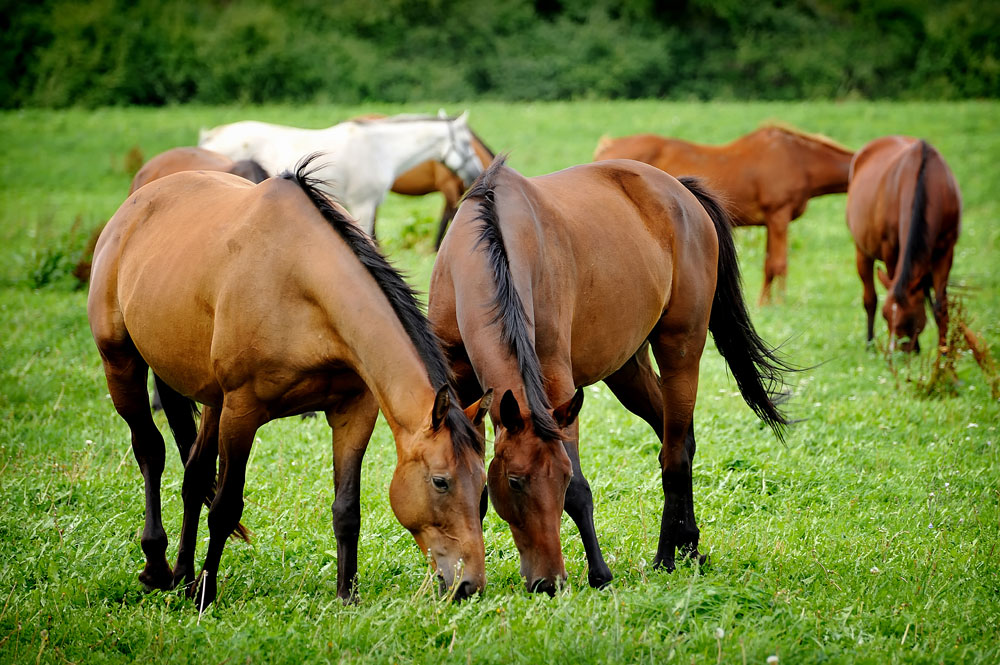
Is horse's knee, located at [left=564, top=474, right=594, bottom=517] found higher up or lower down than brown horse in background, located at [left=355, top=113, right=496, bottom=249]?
higher up

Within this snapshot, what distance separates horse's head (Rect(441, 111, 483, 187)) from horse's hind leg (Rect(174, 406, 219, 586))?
8384 millimetres

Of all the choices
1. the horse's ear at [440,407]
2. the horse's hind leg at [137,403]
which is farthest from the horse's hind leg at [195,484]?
the horse's ear at [440,407]

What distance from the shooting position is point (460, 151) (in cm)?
1205

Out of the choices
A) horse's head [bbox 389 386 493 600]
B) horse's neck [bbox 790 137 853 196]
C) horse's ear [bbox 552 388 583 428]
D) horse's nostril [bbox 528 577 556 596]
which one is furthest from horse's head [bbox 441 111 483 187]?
horse's nostril [bbox 528 577 556 596]

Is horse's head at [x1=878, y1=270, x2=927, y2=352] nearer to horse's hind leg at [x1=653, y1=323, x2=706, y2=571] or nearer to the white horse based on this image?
horse's hind leg at [x1=653, y1=323, x2=706, y2=571]

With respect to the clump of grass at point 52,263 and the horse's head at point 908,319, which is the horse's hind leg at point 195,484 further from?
the clump of grass at point 52,263

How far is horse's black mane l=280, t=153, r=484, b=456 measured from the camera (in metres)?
3.26

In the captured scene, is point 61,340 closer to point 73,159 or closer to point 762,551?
point 762,551

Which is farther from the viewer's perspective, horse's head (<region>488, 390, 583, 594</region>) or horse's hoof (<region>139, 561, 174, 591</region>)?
horse's hoof (<region>139, 561, 174, 591</region>)

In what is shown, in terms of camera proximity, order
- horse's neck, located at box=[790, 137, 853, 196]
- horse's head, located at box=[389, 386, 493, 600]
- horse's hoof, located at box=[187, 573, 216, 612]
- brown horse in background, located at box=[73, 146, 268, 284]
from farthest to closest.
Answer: horse's neck, located at box=[790, 137, 853, 196], brown horse in background, located at box=[73, 146, 268, 284], horse's hoof, located at box=[187, 573, 216, 612], horse's head, located at box=[389, 386, 493, 600]

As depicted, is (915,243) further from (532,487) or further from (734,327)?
(532,487)

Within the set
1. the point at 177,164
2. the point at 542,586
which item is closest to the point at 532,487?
the point at 542,586

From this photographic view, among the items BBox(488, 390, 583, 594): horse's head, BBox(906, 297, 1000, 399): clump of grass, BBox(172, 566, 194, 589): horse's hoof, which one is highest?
BBox(488, 390, 583, 594): horse's head

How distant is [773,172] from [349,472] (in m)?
9.69
